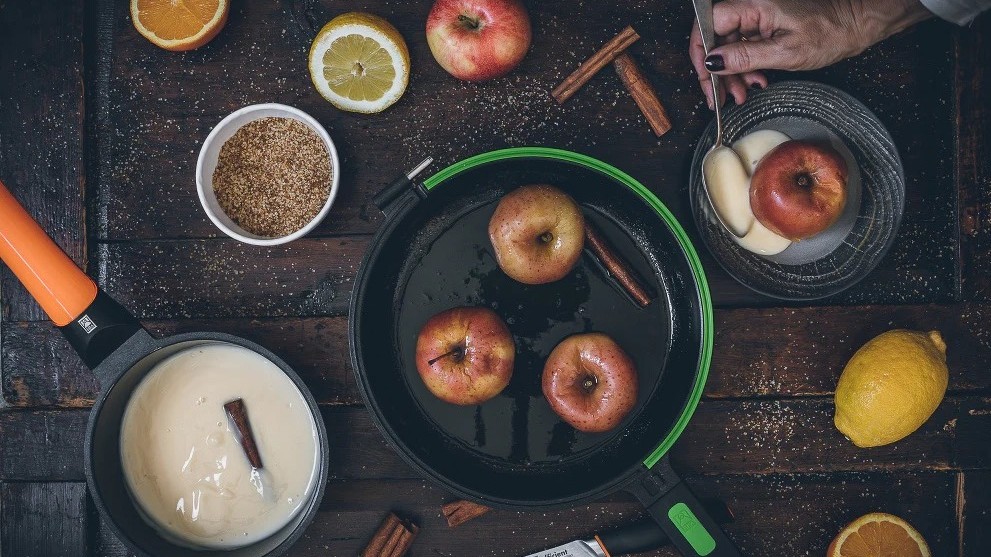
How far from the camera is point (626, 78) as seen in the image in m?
1.31

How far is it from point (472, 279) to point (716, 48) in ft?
2.22

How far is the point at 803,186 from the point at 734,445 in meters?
0.58

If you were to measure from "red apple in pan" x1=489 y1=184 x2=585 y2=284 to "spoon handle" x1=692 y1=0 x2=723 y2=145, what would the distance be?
1.15 feet

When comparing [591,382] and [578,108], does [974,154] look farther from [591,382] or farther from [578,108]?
[591,382]

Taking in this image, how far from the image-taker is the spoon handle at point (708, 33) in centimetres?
120

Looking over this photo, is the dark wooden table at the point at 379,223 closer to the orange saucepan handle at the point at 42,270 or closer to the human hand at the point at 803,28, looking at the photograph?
the human hand at the point at 803,28

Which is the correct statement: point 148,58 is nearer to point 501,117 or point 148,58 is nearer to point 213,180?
point 213,180

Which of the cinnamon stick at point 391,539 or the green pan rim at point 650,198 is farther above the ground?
the green pan rim at point 650,198

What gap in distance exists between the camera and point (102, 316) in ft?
3.67

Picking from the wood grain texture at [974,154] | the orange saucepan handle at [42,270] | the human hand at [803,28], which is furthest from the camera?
the wood grain texture at [974,154]

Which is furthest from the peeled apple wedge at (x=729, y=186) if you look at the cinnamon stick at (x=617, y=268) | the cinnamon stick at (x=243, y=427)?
the cinnamon stick at (x=243, y=427)

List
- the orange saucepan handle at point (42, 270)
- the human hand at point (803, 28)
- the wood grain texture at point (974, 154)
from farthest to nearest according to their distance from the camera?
the wood grain texture at point (974, 154)
the human hand at point (803, 28)
the orange saucepan handle at point (42, 270)

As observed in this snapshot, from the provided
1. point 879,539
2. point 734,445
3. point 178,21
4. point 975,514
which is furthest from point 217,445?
point 975,514

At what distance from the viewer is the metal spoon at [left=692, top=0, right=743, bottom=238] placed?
120 centimetres
